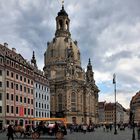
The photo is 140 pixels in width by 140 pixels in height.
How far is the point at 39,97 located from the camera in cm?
10556

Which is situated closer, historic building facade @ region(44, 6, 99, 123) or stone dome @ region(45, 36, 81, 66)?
historic building facade @ region(44, 6, 99, 123)

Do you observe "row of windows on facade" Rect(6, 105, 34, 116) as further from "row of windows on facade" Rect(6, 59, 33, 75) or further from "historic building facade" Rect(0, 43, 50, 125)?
"row of windows on facade" Rect(6, 59, 33, 75)

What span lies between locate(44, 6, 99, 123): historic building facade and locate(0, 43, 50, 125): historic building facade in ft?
193

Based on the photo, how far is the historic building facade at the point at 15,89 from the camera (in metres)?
80.6

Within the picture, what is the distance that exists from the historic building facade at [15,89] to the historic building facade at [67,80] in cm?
5893

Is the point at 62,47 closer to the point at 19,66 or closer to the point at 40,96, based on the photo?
the point at 40,96

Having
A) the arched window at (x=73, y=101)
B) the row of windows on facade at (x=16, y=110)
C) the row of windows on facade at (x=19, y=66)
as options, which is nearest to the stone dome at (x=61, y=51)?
the arched window at (x=73, y=101)

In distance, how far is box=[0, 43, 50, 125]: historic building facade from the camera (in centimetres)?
8062

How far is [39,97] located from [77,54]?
75.4 meters

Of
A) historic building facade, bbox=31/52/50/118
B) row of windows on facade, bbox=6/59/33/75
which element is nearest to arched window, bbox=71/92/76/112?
historic building facade, bbox=31/52/50/118

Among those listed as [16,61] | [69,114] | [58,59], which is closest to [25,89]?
[16,61]

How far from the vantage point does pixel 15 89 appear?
86688mm

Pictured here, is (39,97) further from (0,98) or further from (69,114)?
(69,114)

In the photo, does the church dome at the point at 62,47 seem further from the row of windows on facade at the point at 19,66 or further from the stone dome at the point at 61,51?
the row of windows on facade at the point at 19,66
